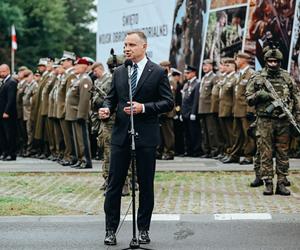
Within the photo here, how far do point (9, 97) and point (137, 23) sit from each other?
14.7 feet

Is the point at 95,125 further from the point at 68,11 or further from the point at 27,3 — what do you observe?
the point at 68,11

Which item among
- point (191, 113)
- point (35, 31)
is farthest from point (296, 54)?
point (35, 31)

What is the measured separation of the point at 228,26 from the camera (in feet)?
60.4

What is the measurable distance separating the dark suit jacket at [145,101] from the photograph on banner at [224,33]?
902 centimetres

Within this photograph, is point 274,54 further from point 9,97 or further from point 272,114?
point 9,97

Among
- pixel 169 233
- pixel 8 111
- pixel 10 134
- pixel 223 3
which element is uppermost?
pixel 223 3

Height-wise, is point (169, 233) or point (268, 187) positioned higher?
point (268, 187)

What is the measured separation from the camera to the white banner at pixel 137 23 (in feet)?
69.3

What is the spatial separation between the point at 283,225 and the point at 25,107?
38.4ft

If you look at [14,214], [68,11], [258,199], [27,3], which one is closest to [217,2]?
[258,199]

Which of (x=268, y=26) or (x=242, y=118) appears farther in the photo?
(x=268, y=26)

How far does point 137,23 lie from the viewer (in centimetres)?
2288

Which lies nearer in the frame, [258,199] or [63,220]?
[63,220]

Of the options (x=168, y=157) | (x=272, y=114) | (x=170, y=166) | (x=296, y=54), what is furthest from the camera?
(x=168, y=157)
